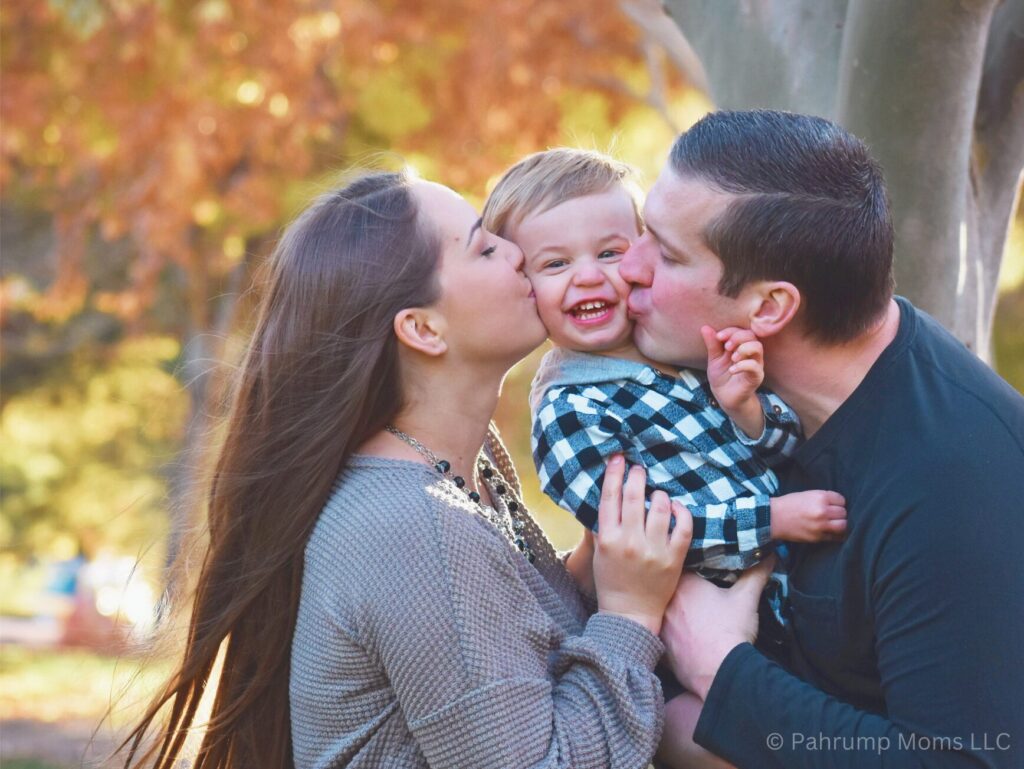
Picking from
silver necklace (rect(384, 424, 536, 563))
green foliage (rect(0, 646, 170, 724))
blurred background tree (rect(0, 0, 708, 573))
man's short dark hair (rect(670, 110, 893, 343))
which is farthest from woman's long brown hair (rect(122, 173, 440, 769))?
green foliage (rect(0, 646, 170, 724))

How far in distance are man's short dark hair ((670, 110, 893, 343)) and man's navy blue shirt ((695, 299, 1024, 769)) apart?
0.16 metres

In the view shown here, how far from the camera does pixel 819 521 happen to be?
2391mm

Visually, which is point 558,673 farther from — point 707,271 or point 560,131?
point 560,131

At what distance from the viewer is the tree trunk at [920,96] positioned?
9.45 feet

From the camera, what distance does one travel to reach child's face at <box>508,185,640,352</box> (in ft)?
9.27

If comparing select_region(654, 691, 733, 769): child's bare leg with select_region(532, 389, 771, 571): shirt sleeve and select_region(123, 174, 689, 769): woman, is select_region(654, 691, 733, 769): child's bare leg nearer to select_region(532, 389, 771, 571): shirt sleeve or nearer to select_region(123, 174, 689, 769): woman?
select_region(123, 174, 689, 769): woman

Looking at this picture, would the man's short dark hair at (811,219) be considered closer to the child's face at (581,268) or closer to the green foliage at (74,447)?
the child's face at (581,268)

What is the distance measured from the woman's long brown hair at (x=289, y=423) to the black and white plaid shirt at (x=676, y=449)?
42 centimetres

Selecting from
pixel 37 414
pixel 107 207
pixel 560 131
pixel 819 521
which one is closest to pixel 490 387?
pixel 819 521

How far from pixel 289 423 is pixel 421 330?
1.20 feet

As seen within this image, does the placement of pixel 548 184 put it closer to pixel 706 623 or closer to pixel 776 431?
pixel 776 431

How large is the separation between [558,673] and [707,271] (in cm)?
92

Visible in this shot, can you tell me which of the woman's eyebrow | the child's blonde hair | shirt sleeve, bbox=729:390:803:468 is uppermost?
the child's blonde hair

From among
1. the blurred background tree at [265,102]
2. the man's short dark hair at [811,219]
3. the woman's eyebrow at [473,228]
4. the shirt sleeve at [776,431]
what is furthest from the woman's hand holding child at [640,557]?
the blurred background tree at [265,102]
